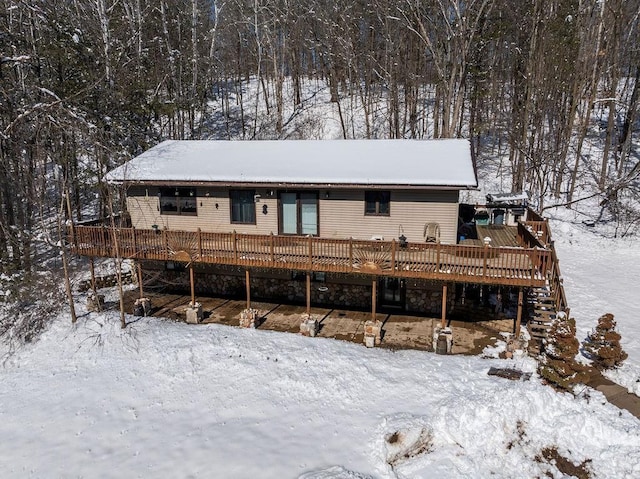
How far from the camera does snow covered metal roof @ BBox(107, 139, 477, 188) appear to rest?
14.0 m

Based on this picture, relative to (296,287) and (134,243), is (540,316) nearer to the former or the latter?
(296,287)

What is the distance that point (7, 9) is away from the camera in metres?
19.6

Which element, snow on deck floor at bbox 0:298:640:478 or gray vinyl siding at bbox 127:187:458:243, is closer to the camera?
snow on deck floor at bbox 0:298:640:478

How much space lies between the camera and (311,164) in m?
15.9

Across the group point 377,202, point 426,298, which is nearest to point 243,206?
point 377,202

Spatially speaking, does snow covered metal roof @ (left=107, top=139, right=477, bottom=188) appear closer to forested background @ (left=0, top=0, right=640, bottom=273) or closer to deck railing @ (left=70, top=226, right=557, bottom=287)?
deck railing @ (left=70, top=226, right=557, bottom=287)

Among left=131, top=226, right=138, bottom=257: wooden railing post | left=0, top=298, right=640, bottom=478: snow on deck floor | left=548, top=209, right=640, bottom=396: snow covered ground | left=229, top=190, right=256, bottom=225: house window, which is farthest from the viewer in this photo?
left=229, top=190, right=256, bottom=225: house window

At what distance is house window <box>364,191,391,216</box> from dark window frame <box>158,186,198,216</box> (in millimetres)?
6559

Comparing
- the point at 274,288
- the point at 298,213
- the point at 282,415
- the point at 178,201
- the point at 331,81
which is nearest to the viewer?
the point at 282,415

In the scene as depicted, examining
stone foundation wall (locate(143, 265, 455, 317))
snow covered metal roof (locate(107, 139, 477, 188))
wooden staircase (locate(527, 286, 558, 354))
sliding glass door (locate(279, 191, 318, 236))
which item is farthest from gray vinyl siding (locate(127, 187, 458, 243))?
wooden staircase (locate(527, 286, 558, 354))

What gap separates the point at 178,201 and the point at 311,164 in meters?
5.41

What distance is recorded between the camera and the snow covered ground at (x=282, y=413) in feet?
28.8

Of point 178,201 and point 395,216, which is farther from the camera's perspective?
point 178,201

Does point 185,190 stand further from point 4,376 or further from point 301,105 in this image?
point 301,105
